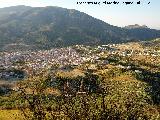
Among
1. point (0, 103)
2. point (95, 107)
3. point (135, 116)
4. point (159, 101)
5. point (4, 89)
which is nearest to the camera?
point (95, 107)

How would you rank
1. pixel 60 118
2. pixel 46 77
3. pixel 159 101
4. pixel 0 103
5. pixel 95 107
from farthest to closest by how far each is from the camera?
1. pixel 46 77
2. pixel 159 101
3. pixel 0 103
4. pixel 60 118
5. pixel 95 107

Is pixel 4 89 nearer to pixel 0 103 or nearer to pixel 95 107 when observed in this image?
pixel 0 103

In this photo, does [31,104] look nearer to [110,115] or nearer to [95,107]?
[95,107]

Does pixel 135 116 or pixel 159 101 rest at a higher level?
pixel 135 116

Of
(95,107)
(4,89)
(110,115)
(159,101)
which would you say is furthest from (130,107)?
(4,89)

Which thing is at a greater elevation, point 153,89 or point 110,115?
point 110,115

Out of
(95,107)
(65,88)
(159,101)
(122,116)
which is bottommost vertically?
(159,101)

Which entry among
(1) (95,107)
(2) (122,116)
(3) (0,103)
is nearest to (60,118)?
(1) (95,107)

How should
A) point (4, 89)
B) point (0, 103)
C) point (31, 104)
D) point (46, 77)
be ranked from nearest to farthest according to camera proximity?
1. point (31, 104)
2. point (0, 103)
3. point (4, 89)
4. point (46, 77)

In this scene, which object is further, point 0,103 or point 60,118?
point 0,103
